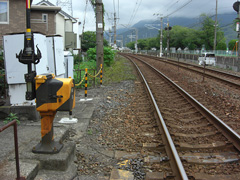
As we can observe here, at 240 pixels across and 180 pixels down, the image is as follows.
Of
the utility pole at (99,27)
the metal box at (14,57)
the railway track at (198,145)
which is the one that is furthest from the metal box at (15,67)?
the utility pole at (99,27)

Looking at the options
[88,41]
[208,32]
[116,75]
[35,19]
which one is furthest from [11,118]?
[208,32]

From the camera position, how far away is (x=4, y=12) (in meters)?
14.5

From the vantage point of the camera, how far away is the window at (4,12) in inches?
564

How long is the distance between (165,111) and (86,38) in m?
37.3

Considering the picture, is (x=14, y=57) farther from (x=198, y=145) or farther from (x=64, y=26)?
(x=64, y=26)

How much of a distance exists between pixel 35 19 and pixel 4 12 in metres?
5.81

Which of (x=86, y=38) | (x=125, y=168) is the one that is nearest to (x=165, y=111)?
(x=125, y=168)

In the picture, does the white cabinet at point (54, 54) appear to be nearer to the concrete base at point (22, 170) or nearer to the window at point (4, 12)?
the concrete base at point (22, 170)

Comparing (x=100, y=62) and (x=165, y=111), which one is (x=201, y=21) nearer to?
(x=100, y=62)

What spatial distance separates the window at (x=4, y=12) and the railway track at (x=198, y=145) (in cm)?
1154

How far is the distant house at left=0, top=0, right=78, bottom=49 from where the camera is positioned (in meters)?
14.4

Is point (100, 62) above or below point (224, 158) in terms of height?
above

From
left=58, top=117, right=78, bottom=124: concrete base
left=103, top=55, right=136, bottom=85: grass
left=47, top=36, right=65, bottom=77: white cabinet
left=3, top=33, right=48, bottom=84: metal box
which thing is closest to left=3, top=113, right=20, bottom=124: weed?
left=3, top=33, right=48, bottom=84: metal box

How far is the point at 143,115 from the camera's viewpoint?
696 centimetres
